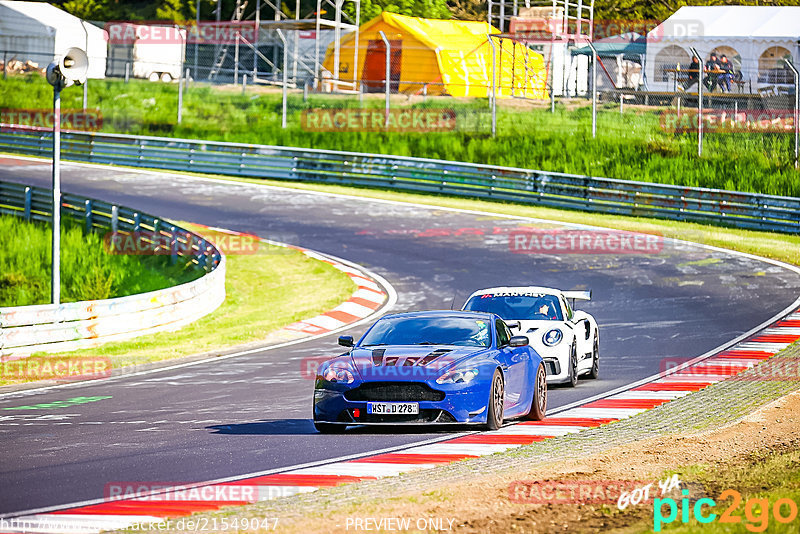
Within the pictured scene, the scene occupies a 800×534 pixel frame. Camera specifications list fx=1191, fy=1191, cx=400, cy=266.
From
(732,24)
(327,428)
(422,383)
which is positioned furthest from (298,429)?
(732,24)

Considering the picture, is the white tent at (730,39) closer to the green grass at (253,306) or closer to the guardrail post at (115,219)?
the green grass at (253,306)

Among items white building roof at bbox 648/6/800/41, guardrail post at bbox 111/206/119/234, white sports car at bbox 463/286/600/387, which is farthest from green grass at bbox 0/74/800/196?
white sports car at bbox 463/286/600/387

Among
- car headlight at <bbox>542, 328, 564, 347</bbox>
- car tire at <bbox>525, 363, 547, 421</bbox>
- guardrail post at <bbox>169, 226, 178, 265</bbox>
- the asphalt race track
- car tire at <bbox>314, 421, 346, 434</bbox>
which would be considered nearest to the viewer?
the asphalt race track

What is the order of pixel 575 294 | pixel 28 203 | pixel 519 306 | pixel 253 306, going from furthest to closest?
pixel 28 203
pixel 253 306
pixel 575 294
pixel 519 306

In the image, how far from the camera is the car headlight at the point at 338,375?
35.9 feet

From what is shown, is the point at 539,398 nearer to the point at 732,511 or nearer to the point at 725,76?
the point at 732,511

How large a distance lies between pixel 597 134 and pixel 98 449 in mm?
29776

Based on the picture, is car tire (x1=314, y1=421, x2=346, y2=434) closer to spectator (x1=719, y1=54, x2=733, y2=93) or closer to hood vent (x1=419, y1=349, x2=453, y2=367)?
hood vent (x1=419, y1=349, x2=453, y2=367)

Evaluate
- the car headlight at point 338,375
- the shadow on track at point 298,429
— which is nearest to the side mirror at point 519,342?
the shadow on track at point 298,429

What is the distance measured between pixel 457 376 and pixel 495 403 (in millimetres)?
592

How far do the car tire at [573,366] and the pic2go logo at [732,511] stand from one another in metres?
7.15

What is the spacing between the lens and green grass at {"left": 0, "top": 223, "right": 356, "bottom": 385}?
18375 mm

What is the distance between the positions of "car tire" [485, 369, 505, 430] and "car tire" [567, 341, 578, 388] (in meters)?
3.62

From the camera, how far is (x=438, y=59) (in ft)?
157
